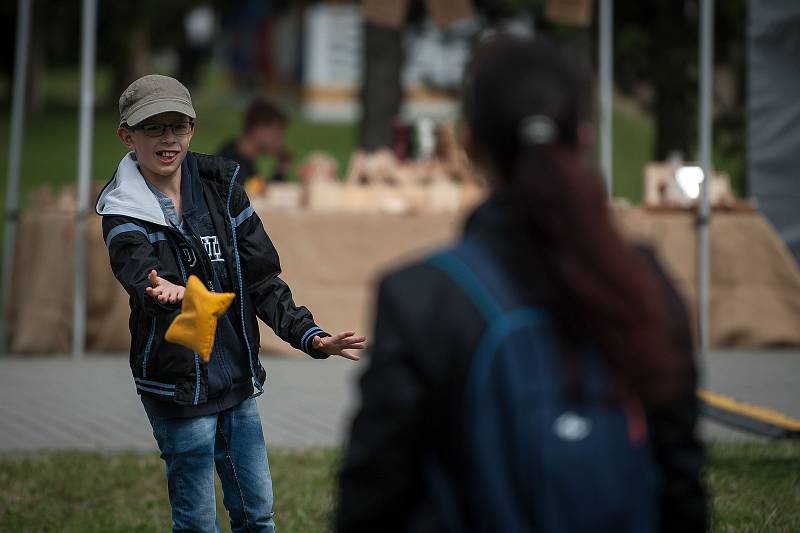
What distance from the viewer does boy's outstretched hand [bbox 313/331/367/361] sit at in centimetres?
324

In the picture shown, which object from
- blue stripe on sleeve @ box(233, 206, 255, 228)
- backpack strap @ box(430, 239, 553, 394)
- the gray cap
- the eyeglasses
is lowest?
backpack strap @ box(430, 239, 553, 394)

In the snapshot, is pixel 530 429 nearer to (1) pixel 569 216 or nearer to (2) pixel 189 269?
(1) pixel 569 216

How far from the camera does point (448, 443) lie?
6.60ft

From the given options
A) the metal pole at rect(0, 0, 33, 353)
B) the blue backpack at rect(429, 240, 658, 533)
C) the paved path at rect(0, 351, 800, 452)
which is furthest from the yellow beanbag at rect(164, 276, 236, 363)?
the metal pole at rect(0, 0, 33, 353)

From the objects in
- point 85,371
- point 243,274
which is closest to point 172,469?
point 243,274

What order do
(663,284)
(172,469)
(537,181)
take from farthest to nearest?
(172,469) < (663,284) < (537,181)

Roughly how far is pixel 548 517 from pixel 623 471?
0.14 m

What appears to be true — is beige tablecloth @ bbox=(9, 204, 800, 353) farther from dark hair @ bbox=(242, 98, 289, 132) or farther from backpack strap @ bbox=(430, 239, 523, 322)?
backpack strap @ bbox=(430, 239, 523, 322)

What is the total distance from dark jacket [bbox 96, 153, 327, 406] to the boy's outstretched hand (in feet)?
0.15

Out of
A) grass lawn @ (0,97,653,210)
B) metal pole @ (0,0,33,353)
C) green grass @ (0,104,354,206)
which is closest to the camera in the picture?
metal pole @ (0,0,33,353)

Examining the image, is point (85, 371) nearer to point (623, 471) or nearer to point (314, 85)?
point (623, 471)

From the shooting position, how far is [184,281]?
3531 millimetres

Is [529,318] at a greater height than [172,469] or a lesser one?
greater

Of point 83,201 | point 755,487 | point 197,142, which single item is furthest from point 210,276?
point 197,142
